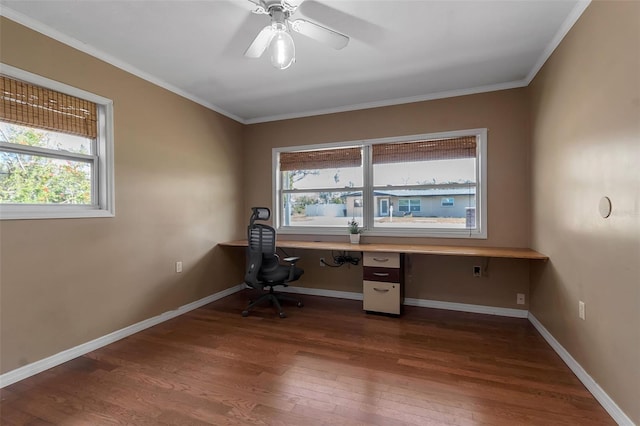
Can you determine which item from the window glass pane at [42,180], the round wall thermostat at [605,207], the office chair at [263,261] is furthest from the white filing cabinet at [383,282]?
the window glass pane at [42,180]

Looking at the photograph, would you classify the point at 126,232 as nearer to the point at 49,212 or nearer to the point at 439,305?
the point at 49,212

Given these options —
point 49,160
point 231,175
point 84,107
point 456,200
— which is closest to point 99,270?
point 49,160

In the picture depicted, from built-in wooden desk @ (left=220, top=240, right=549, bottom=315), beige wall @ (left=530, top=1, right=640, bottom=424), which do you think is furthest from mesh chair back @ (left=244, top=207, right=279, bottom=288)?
beige wall @ (left=530, top=1, right=640, bottom=424)

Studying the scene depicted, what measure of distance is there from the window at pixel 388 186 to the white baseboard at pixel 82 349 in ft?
5.74

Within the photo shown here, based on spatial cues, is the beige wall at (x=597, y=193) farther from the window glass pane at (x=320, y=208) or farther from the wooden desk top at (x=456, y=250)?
the window glass pane at (x=320, y=208)

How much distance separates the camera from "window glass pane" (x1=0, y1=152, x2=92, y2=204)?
6.84 feet

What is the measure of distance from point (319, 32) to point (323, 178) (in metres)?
2.36

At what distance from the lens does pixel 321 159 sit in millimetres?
4164

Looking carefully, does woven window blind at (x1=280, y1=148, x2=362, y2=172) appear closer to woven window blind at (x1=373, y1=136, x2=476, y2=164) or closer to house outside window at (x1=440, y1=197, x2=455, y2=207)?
woven window blind at (x1=373, y1=136, x2=476, y2=164)

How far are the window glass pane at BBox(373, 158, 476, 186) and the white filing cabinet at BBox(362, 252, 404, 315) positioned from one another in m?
1.02

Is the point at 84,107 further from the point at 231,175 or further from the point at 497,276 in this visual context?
the point at 497,276

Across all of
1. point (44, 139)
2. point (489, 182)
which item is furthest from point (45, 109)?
point (489, 182)

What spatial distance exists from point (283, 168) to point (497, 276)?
122 inches

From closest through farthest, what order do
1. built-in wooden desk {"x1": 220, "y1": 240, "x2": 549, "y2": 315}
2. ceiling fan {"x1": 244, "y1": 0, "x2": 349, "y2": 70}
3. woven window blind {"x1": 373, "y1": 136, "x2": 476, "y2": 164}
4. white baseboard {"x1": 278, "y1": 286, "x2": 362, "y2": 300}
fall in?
ceiling fan {"x1": 244, "y1": 0, "x2": 349, "y2": 70}, built-in wooden desk {"x1": 220, "y1": 240, "x2": 549, "y2": 315}, woven window blind {"x1": 373, "y1": 136, "x2": 476, "y2": 164}, white baseboard {"x1": 278, "y1": 286, "x2": 362, "y2": 300}
